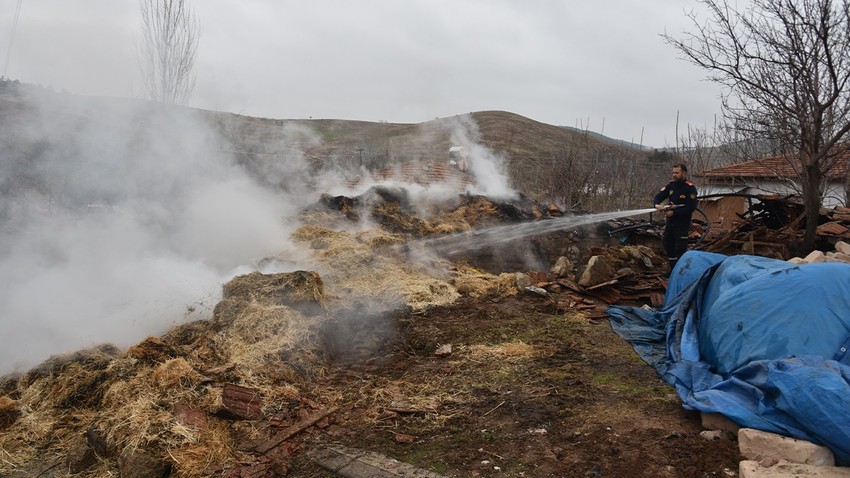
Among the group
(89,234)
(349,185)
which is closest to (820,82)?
(89,234)

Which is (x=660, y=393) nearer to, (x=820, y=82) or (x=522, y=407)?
(x=522, y=407)

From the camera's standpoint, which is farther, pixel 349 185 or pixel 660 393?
pixel 349 185

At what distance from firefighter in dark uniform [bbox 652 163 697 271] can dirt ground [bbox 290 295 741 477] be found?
290 centimetres

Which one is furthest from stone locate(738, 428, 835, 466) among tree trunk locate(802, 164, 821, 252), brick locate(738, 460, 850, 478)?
tree trunk locate(802, 164, 821, 252)

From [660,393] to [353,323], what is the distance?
339cm

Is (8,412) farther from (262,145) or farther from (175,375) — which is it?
(262,145)

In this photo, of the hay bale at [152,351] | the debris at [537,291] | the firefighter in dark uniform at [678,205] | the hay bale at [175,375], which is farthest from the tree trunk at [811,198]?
the hay bale at [152,351]

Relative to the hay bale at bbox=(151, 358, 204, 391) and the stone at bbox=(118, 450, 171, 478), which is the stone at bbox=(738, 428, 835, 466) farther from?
the hay bale at bbox=(151, 358, 204, 391)

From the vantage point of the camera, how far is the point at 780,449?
2.90 meters

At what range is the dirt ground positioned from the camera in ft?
10.6

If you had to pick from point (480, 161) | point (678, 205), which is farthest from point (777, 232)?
point (480, 161)

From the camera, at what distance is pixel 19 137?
24.3 feet

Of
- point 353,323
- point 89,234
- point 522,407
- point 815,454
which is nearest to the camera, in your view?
point 815,454

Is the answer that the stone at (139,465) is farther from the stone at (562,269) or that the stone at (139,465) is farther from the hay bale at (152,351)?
the stone at (562,269)
